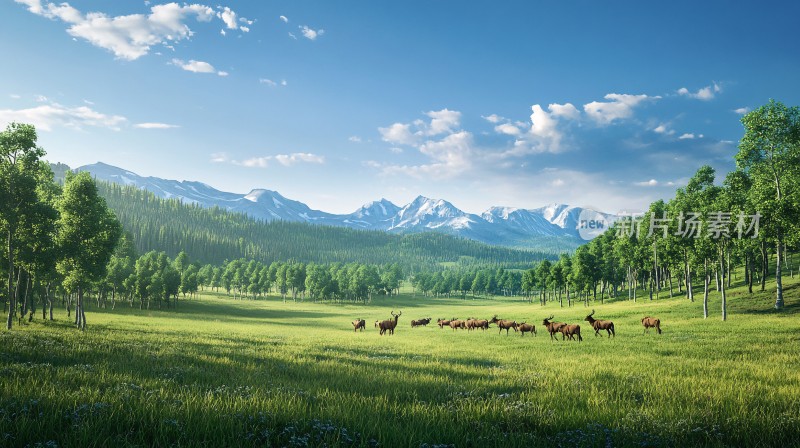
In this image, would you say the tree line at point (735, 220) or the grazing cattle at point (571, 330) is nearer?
the grazing cattle at point (571, 330)

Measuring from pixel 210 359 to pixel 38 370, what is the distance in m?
5.17

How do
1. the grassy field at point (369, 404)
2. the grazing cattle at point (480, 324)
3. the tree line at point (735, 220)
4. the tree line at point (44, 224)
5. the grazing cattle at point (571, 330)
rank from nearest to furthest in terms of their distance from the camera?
the grassy field at point (369, 404) → the tree line at point (44, 224) → the grazing cattle at point (571, 330) → the tree line at point (735, 220) → the grazing cattle at point (480, 324)

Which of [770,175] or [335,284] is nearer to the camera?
[770,175]

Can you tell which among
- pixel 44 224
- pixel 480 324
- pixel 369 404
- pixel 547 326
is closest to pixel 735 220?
pixel 547 326

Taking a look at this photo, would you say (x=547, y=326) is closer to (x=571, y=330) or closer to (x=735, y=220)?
(x=571, y=330)

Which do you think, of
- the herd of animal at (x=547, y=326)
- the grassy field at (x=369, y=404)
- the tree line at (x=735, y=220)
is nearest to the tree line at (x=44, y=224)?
the grassy field at (x=369, y=404)

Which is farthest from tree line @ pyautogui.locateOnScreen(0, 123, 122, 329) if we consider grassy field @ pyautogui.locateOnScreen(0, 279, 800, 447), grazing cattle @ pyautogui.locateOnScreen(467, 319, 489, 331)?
grazing cattle @ pyautogui.locateOnScreen(467, 319, 489, 331)

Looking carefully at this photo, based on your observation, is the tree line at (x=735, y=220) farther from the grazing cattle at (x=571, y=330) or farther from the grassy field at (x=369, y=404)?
the grassy field at (x=369, y=404)

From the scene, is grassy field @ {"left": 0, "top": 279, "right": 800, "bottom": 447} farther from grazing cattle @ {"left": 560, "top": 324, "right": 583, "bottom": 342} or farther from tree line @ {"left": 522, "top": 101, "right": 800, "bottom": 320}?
tree line @ {"left": 522, "top": 101, "right": 800, "bottom": 320}

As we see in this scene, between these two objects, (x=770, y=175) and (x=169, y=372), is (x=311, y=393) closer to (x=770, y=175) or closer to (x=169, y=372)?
(x=169, y=372)

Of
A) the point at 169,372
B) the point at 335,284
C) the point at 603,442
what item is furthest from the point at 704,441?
the point at 335,284

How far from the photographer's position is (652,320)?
115 feet

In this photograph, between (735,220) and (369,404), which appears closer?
(369,404)

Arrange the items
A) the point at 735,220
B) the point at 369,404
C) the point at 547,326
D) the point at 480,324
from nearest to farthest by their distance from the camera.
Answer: the point at 369,404, the point at 547,326, the point at 735,220, the point at 480,324
